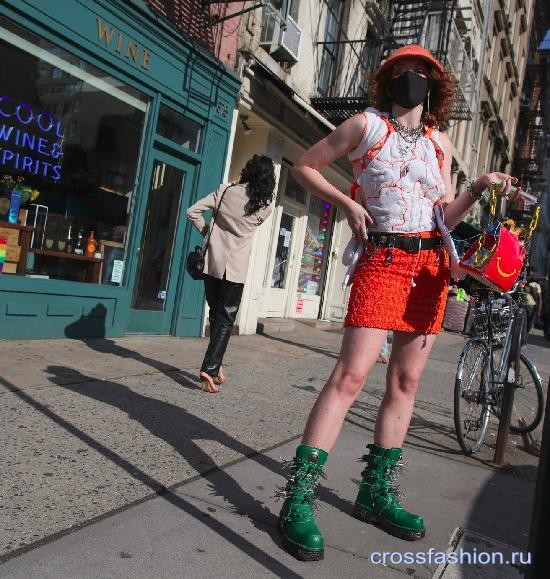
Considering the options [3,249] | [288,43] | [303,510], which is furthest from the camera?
[288,43]

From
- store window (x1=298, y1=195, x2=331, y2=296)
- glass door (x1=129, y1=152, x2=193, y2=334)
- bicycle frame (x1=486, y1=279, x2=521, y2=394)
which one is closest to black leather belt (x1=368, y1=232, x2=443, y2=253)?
bicycle frame (x1=486, y1=279, x2=521, y2=394)

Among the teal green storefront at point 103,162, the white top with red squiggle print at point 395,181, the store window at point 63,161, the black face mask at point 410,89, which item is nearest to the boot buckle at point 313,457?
the white top with red squiggle print at point 395,181

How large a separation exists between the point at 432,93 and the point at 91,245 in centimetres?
485

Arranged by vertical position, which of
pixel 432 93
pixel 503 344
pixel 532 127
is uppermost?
pixel 532 127

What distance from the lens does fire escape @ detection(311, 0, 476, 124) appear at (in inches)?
408

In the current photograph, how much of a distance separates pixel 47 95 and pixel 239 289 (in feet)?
9.53

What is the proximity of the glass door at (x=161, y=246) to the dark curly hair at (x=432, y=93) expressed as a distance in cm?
478

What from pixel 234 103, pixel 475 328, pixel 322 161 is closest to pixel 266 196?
pixel 475 328

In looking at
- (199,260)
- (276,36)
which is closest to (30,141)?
(199,260)

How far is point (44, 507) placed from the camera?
7.41 ft

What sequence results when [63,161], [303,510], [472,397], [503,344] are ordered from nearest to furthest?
1. [303,510]
2. [472,397]
3. [503,344]
4. [63,161]

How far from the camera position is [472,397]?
162 inches

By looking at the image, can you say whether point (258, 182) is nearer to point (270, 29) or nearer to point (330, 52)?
point (270, 29)

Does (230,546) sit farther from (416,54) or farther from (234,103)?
(234,103)
